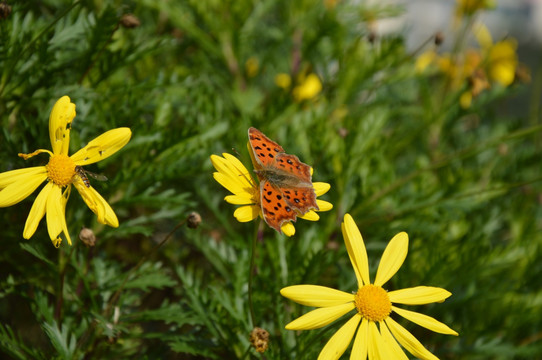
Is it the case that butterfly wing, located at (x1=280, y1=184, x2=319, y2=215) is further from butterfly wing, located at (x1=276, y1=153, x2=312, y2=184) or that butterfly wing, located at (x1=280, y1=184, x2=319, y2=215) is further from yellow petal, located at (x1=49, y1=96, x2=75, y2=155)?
yellow petal, located at (x1=49, y1=96, x2=75, y2=155)

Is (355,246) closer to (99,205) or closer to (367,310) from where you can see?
(367,310)

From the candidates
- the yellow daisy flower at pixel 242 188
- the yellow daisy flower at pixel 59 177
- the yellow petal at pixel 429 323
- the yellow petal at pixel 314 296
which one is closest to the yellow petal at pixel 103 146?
the yellow daisy flower at pixel 59 177

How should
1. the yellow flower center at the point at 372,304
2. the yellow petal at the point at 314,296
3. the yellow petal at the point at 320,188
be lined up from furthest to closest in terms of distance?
the yellow petal at the point at 320,188 < the yellow flower center at the point at 372,304 < the yellow petal at the point at 314,296

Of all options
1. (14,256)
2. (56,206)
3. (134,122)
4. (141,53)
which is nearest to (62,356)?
(56,206)

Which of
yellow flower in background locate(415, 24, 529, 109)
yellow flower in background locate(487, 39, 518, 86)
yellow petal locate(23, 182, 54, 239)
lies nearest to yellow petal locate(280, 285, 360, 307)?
yellow petal locate(23, 182, 54, 239)

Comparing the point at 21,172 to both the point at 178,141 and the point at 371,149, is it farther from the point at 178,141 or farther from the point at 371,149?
the point at 371,149

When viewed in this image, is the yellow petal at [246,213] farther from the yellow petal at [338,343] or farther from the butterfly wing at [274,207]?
the yellow petal at [338,343]
